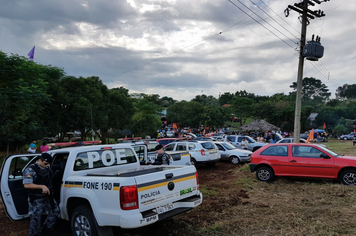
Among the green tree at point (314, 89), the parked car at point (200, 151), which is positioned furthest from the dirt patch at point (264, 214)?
the green tree at point (314, 89)

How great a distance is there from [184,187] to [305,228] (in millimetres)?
2489

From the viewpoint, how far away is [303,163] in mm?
9281

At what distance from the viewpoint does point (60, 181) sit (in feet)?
17.3

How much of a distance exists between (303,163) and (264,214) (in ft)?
12.4

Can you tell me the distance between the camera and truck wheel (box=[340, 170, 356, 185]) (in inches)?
342

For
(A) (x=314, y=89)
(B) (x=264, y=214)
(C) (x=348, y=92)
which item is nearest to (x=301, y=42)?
(B) (x=264, y=214)

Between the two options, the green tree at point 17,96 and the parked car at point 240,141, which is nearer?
the green tree at point 17,96

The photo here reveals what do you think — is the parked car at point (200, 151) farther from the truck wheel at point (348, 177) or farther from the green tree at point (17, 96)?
the green tree at point (17, 96)

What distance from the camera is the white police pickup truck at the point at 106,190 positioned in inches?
163

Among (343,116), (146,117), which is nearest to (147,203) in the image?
(146,117)

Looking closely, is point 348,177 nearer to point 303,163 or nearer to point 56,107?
point 303,163

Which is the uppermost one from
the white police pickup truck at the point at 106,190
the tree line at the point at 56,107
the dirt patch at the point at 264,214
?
the tree line at the point at 56,107

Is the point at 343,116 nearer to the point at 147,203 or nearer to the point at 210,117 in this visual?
the point at 210,117

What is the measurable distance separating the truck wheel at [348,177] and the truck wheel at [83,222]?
790 centimetres
